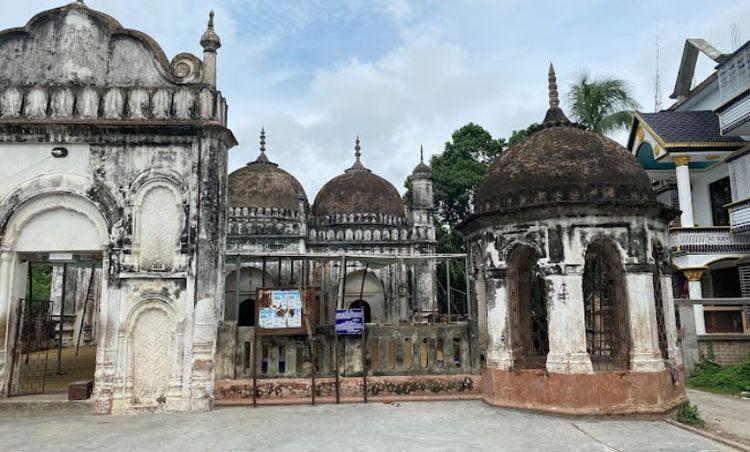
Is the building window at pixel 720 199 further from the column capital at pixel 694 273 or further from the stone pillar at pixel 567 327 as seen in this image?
the stone pillar at pixel 567 327

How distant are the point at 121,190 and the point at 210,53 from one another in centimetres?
314

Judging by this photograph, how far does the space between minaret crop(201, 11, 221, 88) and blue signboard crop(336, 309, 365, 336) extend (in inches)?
200

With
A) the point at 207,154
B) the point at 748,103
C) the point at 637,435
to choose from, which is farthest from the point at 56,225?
the point at 748,103

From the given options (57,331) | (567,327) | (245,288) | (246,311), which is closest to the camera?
(567,327)

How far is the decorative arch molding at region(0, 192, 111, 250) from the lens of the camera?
A: 994cm

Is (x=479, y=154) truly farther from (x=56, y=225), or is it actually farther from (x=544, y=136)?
(x=56, y=225)

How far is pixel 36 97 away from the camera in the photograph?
10164 mm

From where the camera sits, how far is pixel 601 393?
8531 mm

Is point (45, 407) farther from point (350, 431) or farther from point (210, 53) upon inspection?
point (210, 53)

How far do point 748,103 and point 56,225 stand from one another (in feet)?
65.8

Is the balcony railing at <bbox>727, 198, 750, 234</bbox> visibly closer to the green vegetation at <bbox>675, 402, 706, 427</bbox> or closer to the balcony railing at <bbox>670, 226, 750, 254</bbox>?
the balcony railing at <bbox>670, 226, 750, 254</bbox>

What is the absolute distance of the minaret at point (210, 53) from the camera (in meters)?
10.5

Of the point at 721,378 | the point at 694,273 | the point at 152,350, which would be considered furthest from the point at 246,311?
the point at 694,273

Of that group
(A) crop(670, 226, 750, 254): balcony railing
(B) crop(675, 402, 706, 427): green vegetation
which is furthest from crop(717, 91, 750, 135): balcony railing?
(B) crop(675, 402, 706, 427): green vegetation
